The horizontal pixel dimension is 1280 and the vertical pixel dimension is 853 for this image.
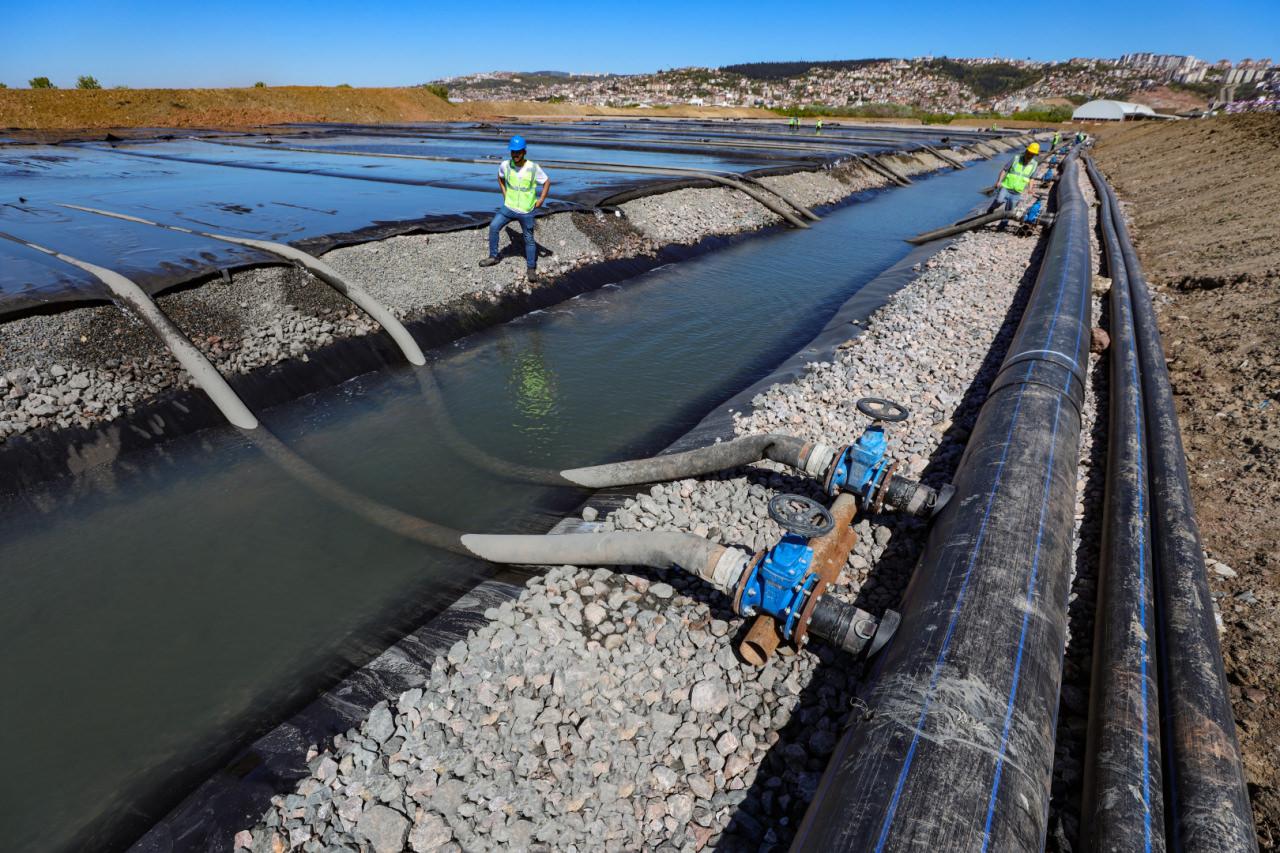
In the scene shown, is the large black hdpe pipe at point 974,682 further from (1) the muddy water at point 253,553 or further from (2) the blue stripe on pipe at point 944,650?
(1) the muddy water at point 253,553

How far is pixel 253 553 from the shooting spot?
589 cm

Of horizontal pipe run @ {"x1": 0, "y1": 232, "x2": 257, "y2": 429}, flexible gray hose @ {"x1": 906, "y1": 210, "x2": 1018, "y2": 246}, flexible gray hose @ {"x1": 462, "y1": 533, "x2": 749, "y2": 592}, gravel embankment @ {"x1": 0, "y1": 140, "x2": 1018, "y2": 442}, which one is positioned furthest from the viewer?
flexible gray hose @ {"x1": 906, "y1": 210, "x2": 1018, "y2": 246}

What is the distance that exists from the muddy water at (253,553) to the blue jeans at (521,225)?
197cm

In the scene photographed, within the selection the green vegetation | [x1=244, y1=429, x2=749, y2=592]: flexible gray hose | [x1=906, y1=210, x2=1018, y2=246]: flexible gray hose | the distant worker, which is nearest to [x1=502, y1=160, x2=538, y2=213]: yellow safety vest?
[x1=244, y1=429, x2=749, y2=592]: flexible gray hose

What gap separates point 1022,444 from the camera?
15.7 feet

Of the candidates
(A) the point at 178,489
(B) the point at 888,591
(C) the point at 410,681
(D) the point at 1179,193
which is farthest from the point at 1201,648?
(D) the point at 1179,193

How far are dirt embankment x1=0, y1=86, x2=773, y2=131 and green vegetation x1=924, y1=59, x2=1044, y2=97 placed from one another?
415ft

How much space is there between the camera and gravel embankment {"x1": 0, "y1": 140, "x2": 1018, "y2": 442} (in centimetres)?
737

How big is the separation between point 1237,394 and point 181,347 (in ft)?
43.6

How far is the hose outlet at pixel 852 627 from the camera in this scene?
12.0 feet

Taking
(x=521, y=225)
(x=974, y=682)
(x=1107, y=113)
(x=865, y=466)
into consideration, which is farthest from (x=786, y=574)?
(x=1107, y=113)

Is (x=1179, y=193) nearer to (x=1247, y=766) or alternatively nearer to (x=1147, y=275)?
(x=1147, y=275)

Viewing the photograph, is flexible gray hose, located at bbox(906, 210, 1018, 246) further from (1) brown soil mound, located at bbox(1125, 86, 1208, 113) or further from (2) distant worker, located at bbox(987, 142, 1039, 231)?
(1) brown soil mound, located at bbox(1125, 86, 1208, 113)

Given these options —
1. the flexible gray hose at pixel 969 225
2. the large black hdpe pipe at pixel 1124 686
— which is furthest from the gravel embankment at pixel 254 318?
the large black hdpe pipe at pixel 1124 686
